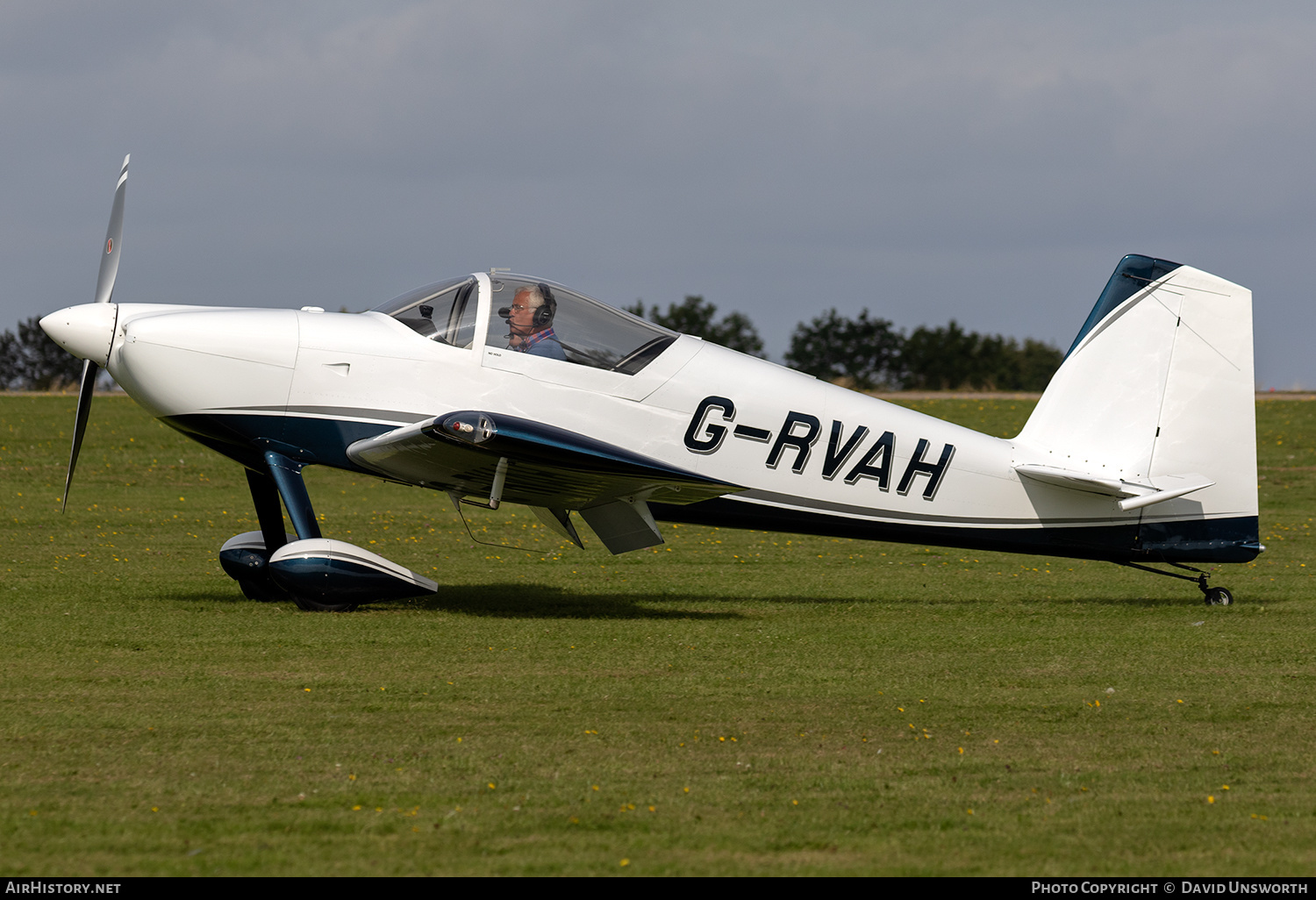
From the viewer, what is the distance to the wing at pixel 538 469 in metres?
8.10

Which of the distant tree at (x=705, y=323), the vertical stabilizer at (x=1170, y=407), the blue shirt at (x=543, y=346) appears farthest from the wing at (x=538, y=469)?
the distant tree at (x=705, y=323)

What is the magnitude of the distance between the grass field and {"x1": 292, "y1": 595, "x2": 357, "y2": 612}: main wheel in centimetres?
10

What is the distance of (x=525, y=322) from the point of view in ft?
29.9

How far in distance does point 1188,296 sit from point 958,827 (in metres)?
7.01

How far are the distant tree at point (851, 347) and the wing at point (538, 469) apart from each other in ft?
159

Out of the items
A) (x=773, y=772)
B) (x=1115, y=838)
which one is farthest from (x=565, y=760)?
(x=1115, y=838)

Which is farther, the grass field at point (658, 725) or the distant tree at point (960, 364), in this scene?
the distant tree at point (960, 364)

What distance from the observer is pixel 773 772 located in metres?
4.98

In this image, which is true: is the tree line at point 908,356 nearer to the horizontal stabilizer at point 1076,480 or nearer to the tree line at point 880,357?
the tree line at point 880,357

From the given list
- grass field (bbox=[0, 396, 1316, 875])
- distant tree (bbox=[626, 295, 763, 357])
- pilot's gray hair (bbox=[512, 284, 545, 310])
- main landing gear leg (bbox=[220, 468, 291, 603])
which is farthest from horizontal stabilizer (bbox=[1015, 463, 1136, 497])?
distant tree (bbox=[626, 295, 763, 357])

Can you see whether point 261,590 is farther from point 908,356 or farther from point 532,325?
point 908,356

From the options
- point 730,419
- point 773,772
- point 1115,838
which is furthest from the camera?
point 730,419

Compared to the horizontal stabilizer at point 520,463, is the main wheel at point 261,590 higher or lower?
lower
